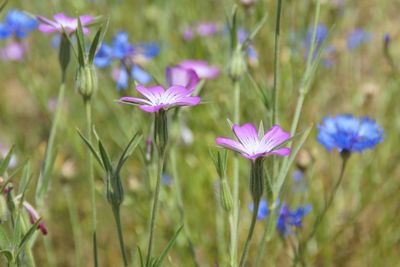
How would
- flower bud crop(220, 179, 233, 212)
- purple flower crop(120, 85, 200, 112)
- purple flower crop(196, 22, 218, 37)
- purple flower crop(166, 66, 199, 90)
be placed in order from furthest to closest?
purple flower crop(196, 22, 218, 37), purple flower crop(166, 66, 199, 90), flower bud crop(220, 179, 233, 212), purple flower crop(120, 85, 200, 112)

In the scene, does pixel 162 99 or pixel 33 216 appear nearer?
pixel 162 99

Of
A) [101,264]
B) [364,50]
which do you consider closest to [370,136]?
[101,264]

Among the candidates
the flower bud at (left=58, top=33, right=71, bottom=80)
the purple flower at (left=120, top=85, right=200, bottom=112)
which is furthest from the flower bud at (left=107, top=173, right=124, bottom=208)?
the flower bud at (left=58, top=33, right=71, bottom=80)

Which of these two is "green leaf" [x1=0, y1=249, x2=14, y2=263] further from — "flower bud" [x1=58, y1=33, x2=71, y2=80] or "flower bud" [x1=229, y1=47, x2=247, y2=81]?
"flower bud" [x1=229, y1=47, x2=247, y2=81]

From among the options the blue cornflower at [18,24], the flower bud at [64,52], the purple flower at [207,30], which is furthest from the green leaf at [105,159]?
the purple flower at [207,30]

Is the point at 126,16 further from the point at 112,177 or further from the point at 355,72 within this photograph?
the point at 112,177

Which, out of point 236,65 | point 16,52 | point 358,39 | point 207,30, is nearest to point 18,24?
point 16,52

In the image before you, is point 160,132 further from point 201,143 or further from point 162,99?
point 201,143

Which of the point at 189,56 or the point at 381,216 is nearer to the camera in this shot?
the point at 381,216
